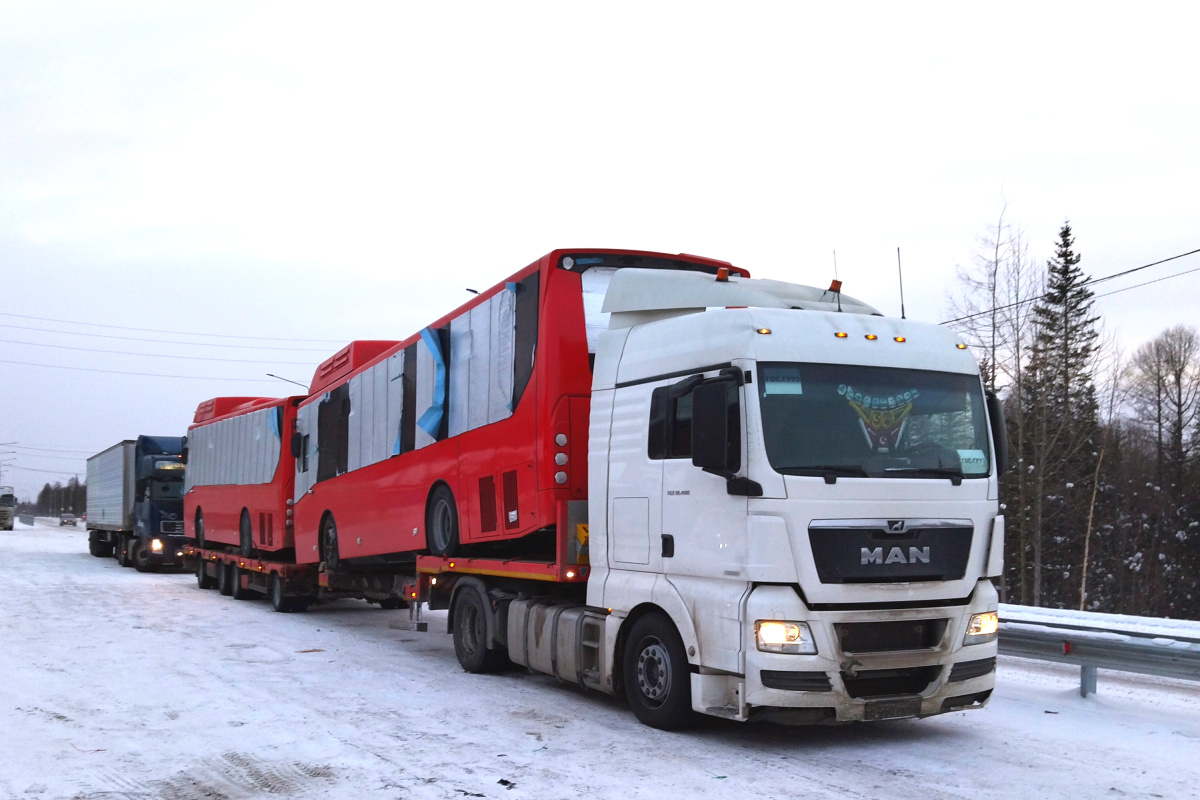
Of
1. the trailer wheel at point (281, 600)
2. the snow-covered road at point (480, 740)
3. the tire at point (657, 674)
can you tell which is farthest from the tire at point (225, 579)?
the tire at point (657, 674)

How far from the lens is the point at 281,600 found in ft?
59.5

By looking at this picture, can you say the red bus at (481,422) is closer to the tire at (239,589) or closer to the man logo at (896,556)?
the man logo at (896,556)

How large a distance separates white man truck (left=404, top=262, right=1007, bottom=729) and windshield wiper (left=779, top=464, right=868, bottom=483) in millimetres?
13

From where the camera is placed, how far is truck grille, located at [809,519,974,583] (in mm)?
6746

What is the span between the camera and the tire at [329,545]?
15.5 m

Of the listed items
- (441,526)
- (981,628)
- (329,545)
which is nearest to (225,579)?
(329,545)

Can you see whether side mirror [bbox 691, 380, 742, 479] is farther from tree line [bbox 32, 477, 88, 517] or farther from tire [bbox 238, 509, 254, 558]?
tree line [bbox 32, 477, 88, 517]

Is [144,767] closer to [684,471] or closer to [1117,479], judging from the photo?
[684,471]

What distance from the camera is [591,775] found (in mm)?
6402

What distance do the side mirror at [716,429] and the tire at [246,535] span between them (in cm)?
1505

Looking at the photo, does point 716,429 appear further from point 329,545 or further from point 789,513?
point 329,545

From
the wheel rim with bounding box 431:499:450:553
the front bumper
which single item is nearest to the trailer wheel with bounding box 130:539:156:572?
the wheel rim with bounding box 431:499:450:553

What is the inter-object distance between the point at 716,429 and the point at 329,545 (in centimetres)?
1030

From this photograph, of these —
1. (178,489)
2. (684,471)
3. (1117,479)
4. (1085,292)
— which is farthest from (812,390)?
(1117,479)
